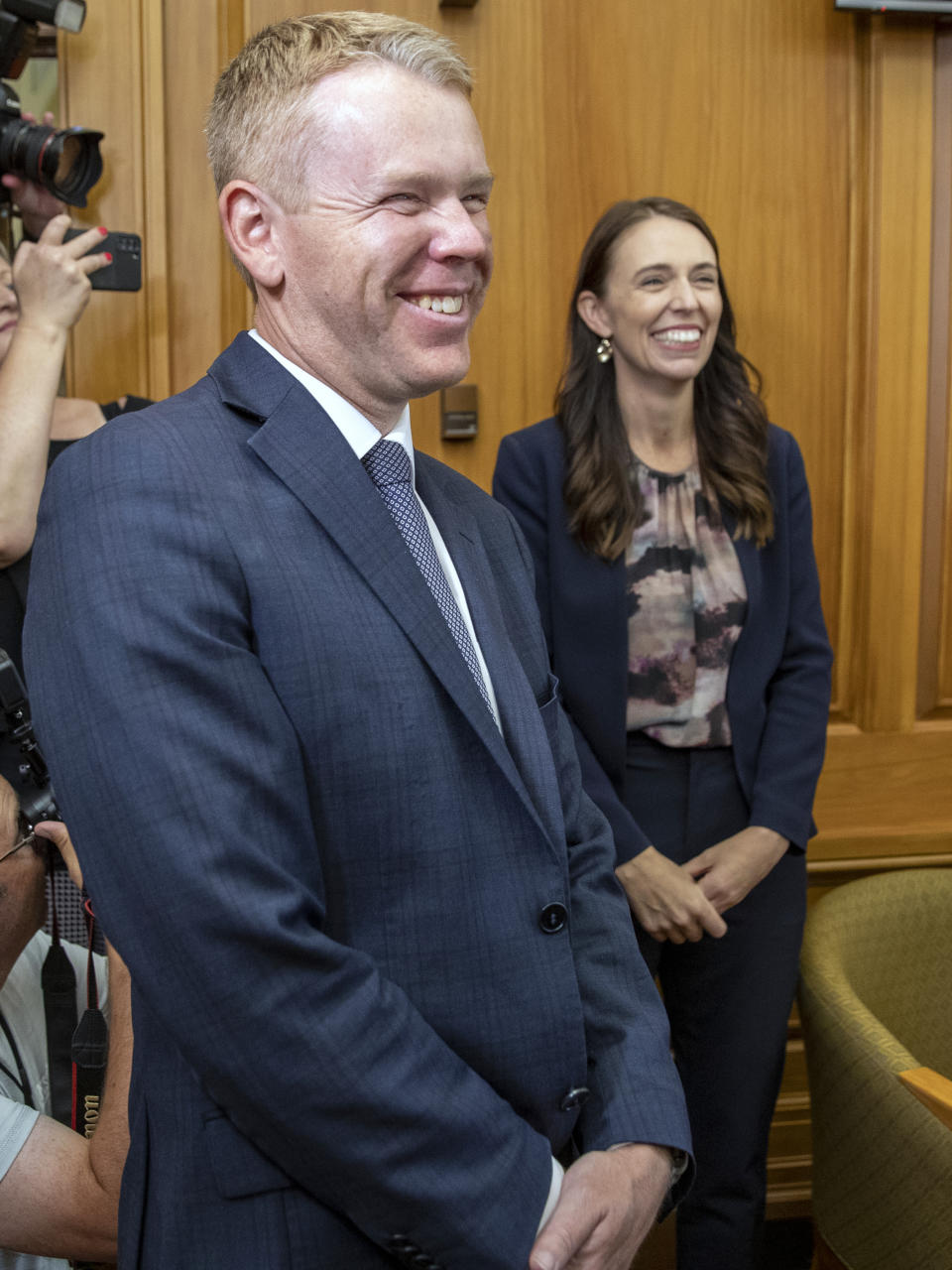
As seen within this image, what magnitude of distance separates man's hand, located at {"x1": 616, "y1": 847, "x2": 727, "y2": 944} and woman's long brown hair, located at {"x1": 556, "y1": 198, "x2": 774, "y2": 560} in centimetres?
48

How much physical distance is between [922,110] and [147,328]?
162cm

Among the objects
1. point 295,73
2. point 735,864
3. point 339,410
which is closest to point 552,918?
point 339,410

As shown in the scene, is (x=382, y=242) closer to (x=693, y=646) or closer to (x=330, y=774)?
(x=330, y=774)

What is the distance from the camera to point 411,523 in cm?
107

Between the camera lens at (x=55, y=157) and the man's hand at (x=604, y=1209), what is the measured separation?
1628 millimetres

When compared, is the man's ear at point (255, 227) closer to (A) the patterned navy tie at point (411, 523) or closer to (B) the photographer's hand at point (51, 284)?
(A) the patterned navy tie at point (411, 523)

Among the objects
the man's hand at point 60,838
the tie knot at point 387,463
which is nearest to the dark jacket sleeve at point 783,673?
the tie knot at point 387,463

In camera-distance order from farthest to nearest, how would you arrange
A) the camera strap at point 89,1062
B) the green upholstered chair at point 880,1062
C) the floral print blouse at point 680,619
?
the floral print blouse at point 680,619
the green upholstered chair at point 880,1062
the camera strap at point 89,1062

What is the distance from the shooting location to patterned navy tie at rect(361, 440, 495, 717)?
1059mm

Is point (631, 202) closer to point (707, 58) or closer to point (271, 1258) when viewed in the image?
point (707, 58)

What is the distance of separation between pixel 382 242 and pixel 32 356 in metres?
0.98

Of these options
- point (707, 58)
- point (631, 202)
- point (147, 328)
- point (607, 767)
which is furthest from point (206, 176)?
point (607, 767)

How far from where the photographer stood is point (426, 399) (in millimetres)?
2346

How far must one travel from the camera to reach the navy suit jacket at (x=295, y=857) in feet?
2.72
